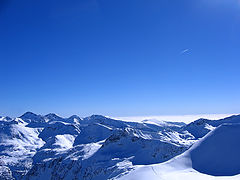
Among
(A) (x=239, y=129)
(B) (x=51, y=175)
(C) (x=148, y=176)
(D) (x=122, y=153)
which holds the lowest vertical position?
(B) (x=51, y=175)

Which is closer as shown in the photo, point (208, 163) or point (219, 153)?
point (208, 163)

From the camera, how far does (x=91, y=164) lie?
179 m

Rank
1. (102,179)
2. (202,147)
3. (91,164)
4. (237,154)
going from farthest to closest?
(91,164) < (102,179) < (202,147) < (237,154)

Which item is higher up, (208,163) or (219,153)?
(219,153)

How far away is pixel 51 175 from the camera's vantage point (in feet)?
606

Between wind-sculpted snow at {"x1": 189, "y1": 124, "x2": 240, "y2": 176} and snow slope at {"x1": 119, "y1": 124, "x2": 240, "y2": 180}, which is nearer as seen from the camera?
snow slope at {"x1": 119, "y1": 124, "x2": 240, "y2": 180}

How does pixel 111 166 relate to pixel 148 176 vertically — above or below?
below

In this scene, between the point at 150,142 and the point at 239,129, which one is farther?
the point at 150,142

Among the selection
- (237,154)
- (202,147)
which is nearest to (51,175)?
(202,147)

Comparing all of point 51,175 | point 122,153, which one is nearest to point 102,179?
point 122,153

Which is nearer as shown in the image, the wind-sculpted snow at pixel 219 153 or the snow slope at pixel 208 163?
the snow slope at pixel 208 163

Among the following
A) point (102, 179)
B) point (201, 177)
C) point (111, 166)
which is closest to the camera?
point (201, 177)

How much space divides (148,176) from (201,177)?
13.9 meters

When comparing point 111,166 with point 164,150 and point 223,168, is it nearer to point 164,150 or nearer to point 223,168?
point 164,150
